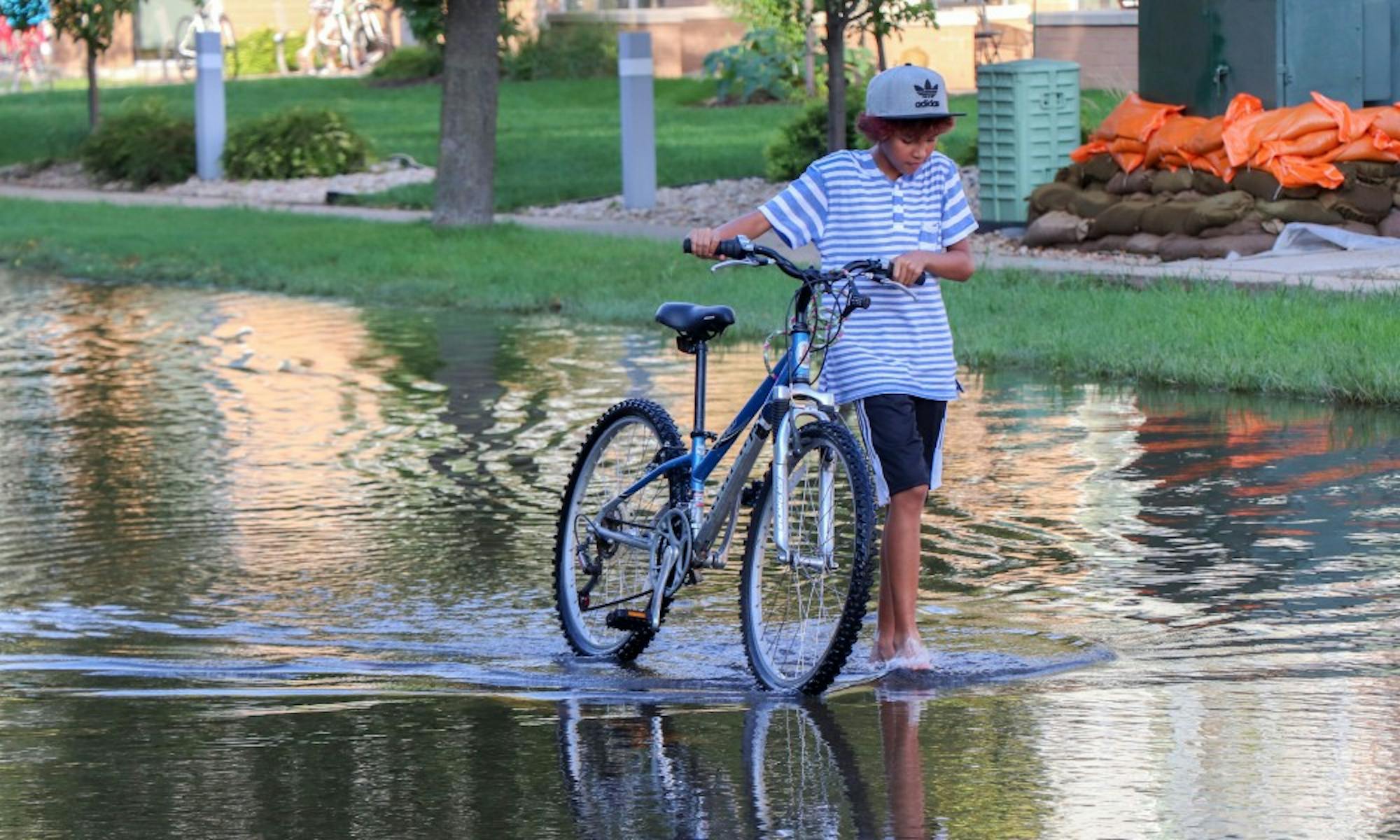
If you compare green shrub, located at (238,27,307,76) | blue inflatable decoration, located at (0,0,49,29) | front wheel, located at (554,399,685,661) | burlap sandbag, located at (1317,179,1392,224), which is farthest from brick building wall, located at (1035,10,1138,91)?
green shrub, located at (238,27,307,76)

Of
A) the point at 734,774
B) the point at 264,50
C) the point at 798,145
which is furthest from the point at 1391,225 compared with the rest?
the point at 264,50

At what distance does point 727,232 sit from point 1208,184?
38.7 feet

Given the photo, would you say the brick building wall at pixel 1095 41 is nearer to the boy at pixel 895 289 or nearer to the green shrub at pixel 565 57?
the green shrub at pixel 565 57

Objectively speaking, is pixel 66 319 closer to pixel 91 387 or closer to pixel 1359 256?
pixel 91 387

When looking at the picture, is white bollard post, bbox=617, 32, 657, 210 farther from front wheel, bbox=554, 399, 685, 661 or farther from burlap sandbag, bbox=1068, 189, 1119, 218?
front wheel, bbox=554, 399, 685, 661

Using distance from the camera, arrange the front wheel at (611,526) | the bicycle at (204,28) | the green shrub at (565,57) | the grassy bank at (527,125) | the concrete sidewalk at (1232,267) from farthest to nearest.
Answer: the bicycle at (204,28) → the green shrub at (565,57) → the grassy bank at (527,125) → the concrete sidewalk at (1232,267) → the front wheel at (611,526)

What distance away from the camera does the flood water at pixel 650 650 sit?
5.61m

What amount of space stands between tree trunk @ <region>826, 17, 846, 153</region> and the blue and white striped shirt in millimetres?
16057

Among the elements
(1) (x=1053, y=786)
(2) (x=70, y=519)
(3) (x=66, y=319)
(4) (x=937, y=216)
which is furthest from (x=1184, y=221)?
(1) (x=1053, y=786)

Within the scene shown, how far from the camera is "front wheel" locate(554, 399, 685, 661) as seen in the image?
7.31m

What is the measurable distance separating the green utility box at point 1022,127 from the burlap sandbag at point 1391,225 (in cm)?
339

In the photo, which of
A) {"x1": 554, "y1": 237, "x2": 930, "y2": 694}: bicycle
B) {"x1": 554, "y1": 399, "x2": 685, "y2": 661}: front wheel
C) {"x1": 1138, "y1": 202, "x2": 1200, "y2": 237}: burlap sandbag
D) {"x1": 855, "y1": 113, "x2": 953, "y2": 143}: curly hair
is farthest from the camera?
{"x1": 1138, "y1": 202, "x2": 1200, "y2": 237}: burlap sandbag

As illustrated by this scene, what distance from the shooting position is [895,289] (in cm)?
681

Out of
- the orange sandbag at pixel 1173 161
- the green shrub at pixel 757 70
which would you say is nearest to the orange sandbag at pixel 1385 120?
the orange sandbag at pixel 1173 161
